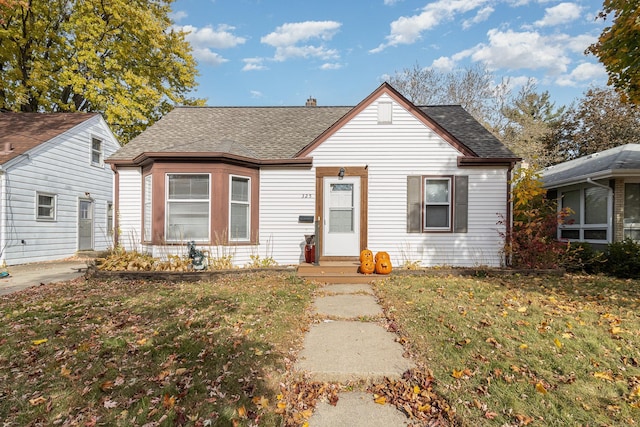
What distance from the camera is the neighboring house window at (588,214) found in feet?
33.7

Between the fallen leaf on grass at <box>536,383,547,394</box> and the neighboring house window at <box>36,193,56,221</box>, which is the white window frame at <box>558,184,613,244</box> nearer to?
the fallen leaf on grass at <box>536,383,547,394</box>

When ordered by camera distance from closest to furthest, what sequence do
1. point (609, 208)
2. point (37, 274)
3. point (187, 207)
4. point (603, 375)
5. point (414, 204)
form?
point (603, 375), point (187, 207), point (414, 204), point (37, 274), point (609, 208)

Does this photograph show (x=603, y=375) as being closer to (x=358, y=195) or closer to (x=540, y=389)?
(x=540, y=389)

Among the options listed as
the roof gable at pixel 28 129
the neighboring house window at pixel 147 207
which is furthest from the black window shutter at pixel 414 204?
the roof gable at pixel 28 129

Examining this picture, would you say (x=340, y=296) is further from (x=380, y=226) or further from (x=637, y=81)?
(x=637, y=81)

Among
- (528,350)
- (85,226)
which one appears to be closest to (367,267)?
(528,350)

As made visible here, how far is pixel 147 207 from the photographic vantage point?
8.87 meters

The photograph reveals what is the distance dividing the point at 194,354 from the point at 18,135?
45.1 ft

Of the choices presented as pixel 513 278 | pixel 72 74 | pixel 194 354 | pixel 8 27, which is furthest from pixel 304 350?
pixel 8 27

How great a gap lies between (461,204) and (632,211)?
19.4ft

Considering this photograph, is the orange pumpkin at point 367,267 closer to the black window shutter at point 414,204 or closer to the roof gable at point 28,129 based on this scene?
the black window shutter at point 414,204

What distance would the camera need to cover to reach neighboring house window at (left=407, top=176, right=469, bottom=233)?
28.3 ft

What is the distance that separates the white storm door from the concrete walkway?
3321mm

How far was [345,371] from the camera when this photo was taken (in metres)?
3.16
